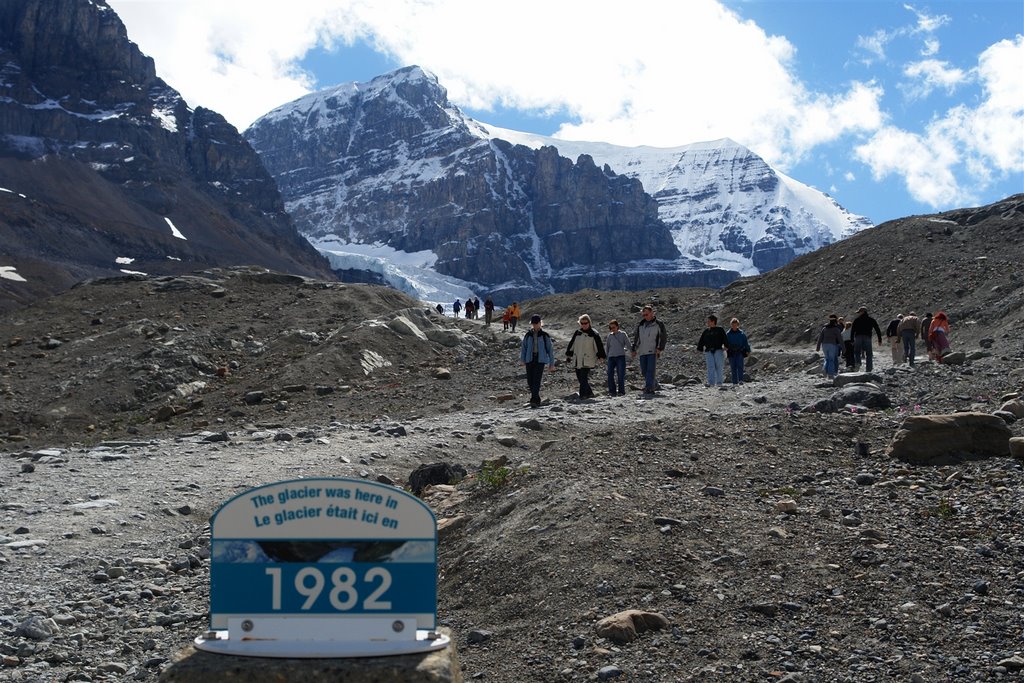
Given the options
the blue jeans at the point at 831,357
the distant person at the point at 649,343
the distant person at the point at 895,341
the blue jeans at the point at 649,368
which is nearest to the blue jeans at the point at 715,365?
the distant person at the point at 649,343

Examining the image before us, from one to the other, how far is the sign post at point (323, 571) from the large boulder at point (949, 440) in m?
8.30

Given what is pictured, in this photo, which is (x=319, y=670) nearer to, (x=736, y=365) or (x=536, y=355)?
(x=536, y=355)

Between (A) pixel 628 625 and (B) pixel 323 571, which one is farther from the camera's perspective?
(A) pixel 628 625

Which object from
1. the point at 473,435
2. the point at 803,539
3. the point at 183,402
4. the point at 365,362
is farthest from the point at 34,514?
the point at 365,362

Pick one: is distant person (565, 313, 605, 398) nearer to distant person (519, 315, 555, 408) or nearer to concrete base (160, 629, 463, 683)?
distant person (519, 315, 555, 408)

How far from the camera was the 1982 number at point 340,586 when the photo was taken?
4.21 metres

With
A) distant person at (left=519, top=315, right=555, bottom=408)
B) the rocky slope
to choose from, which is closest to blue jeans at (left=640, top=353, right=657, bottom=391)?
the rocky slope

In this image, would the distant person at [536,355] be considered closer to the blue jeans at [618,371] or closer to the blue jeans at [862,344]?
the blue jeans at [618,371]

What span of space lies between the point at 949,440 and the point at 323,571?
348 inches

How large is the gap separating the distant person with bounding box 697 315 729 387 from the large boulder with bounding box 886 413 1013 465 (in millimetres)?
11308


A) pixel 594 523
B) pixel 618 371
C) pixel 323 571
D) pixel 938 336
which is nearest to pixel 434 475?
pixel 594 523

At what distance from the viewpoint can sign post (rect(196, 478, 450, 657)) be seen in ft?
13.8

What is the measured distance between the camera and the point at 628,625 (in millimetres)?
7129

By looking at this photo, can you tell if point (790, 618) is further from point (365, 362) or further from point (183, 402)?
point (365, 362)
